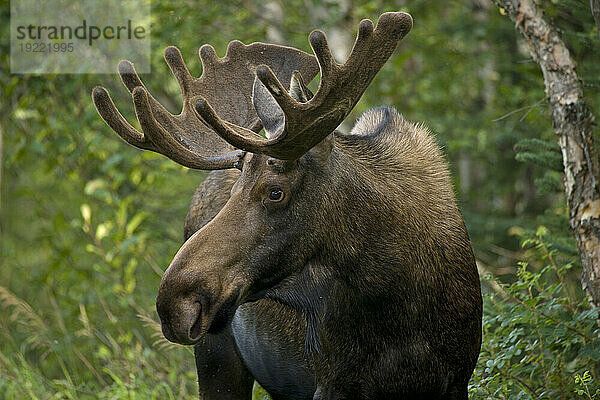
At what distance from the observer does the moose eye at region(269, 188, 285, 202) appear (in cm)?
390

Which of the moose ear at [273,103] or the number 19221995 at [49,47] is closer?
the moose ear at [273,103]

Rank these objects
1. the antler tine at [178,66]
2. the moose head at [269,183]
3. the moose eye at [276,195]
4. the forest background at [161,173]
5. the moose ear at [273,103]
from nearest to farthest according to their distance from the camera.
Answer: the moose head at [269,183]
the moose eye at [276,195]
the moose ear at [273,103]
the antler tine at [178,66]
the forest background at [161,173]

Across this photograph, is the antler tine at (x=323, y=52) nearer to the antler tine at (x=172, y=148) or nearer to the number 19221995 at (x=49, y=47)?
the antler tine at (x=172, y=148)

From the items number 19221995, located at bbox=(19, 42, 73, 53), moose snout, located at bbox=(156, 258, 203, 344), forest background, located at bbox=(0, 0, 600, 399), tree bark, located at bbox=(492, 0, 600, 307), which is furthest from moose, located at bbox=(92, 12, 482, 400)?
number 19221995, located at bbox=(19, 42, 73, 53)

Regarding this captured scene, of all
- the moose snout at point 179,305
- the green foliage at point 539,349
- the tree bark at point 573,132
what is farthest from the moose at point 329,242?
the tree bark at point 573,132

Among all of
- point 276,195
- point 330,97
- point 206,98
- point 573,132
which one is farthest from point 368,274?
point 573,132

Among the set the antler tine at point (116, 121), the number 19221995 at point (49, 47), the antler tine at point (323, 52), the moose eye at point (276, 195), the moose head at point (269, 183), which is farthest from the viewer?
the number 19221995 at point (49, 47)

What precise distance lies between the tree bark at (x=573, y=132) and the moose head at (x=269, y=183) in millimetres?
1305

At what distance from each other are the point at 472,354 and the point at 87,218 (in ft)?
14.9

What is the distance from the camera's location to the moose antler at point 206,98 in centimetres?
411

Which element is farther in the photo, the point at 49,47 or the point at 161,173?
the point at 161,173

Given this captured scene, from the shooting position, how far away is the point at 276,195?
153 inches

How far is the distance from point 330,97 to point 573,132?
1.70 meters

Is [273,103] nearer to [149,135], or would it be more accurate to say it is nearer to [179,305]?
[149,135]
